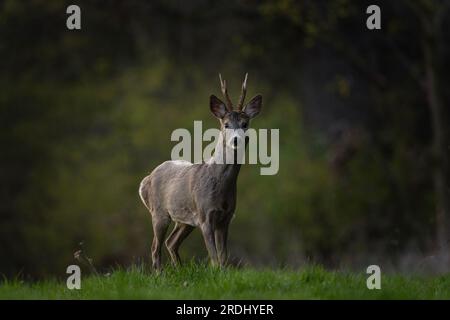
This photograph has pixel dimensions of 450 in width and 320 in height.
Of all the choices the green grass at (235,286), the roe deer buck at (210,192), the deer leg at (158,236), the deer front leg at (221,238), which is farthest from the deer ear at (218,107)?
the green grass at (235,286)

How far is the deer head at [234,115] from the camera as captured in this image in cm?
848

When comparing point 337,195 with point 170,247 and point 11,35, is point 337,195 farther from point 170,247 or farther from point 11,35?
point 170,247

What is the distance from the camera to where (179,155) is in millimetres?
11055

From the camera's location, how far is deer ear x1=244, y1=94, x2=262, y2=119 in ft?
29.1

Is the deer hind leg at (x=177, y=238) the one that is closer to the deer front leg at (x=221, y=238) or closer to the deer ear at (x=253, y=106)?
the deer front leg at (x=221, y=238)

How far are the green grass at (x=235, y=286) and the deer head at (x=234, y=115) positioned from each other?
50.9 inches

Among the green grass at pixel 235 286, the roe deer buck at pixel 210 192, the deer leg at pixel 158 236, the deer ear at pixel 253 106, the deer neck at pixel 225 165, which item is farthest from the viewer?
the deer leg at pixel 158 236

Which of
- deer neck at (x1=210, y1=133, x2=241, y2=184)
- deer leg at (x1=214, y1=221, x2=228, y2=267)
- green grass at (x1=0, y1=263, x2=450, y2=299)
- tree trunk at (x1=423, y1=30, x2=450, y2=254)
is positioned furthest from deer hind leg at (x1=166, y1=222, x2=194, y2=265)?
tree trunk at (x1=423, y1=30, x2=450, y2=254)

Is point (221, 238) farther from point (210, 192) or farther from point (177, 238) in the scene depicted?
point (177, 238)

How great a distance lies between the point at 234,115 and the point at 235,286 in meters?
1.72

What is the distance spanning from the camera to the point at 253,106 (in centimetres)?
891

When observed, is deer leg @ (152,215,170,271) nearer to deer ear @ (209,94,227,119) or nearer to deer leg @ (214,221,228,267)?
deer leg @ (214,221,228,267)
